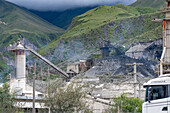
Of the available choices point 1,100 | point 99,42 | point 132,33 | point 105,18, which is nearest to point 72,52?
point 99,42

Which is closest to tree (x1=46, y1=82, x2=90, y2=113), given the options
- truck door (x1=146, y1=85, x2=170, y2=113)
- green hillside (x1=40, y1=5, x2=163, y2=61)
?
truck door (x1=146, y1=85, x2=170, y2=113)

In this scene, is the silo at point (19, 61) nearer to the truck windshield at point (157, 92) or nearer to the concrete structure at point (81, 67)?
the concrete structure at point (81, 67)

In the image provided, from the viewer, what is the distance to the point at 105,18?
192500mm

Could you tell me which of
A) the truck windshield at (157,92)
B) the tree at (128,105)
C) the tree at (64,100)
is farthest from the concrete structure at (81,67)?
the truck windshield at (157,92)

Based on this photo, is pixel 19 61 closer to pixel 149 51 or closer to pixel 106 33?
pixel 149 51

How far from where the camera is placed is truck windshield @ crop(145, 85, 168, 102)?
20289 mm

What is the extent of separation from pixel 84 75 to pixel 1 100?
168 ft

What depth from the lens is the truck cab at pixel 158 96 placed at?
788 inches

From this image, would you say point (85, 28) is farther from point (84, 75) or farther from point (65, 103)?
point (65, 103)

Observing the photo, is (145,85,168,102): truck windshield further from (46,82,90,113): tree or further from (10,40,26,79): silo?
(10,40,26,79): silo

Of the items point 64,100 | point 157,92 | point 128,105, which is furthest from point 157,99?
point 128,105

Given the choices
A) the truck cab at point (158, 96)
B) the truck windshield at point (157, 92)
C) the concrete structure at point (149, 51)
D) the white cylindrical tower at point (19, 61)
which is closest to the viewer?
the truck cab at point (158, 96)

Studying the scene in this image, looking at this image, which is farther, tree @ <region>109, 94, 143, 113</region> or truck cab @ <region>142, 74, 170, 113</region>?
tree @ <region>109, 94, 143, 113</region>

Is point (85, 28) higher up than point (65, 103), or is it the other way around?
point (85, 28)
